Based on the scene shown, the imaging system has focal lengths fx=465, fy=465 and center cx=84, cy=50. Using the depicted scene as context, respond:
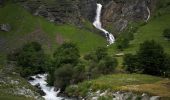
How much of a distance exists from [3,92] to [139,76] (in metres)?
41.4

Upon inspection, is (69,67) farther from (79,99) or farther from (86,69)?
(79,99)

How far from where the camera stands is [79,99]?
126938mm

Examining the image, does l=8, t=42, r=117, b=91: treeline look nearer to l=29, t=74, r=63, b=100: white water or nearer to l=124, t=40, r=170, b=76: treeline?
l=29, t=74, r=63, b=100: white water

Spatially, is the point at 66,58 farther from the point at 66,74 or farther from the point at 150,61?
the point at 150,61

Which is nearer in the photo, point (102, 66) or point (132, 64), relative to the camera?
point (102, 66)

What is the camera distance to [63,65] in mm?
152125

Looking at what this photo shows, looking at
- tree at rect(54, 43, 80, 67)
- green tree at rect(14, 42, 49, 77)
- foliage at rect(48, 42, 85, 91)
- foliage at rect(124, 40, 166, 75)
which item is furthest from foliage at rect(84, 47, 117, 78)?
green tree at rect(14, 42, 49, 77)

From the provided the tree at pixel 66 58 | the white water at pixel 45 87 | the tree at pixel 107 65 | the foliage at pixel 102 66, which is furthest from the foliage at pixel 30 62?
the tree at pixel 107 65

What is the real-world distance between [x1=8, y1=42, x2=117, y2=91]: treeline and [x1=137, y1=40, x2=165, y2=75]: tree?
9.04 m

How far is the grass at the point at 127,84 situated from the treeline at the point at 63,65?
789 centimetres

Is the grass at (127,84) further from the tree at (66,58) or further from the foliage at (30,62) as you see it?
the foliage at (30,62)

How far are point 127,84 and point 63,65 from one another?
32.2m

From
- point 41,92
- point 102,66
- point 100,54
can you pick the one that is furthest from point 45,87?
point 100,54

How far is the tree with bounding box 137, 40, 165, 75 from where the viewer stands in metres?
149
